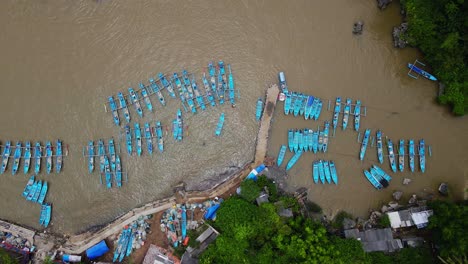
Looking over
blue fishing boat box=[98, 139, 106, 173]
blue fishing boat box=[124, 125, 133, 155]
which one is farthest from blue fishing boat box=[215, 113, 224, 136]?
blue fishing boat box=[98, 139, 106, 173]

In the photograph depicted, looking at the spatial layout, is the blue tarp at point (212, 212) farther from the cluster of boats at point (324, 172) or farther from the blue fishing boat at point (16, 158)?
the blue fishing boat at point (16, 158)

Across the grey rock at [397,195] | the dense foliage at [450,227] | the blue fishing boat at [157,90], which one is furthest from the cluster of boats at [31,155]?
the dense foliage at [450,227]

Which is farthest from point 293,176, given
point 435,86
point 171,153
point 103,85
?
point 103,85

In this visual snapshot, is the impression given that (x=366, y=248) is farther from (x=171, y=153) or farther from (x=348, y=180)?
(x=171, y=153)

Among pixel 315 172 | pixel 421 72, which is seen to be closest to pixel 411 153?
pixel 421 72

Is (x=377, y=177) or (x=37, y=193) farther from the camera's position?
(x=37, y=193)

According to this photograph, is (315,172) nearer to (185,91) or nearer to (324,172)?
(324,172)
